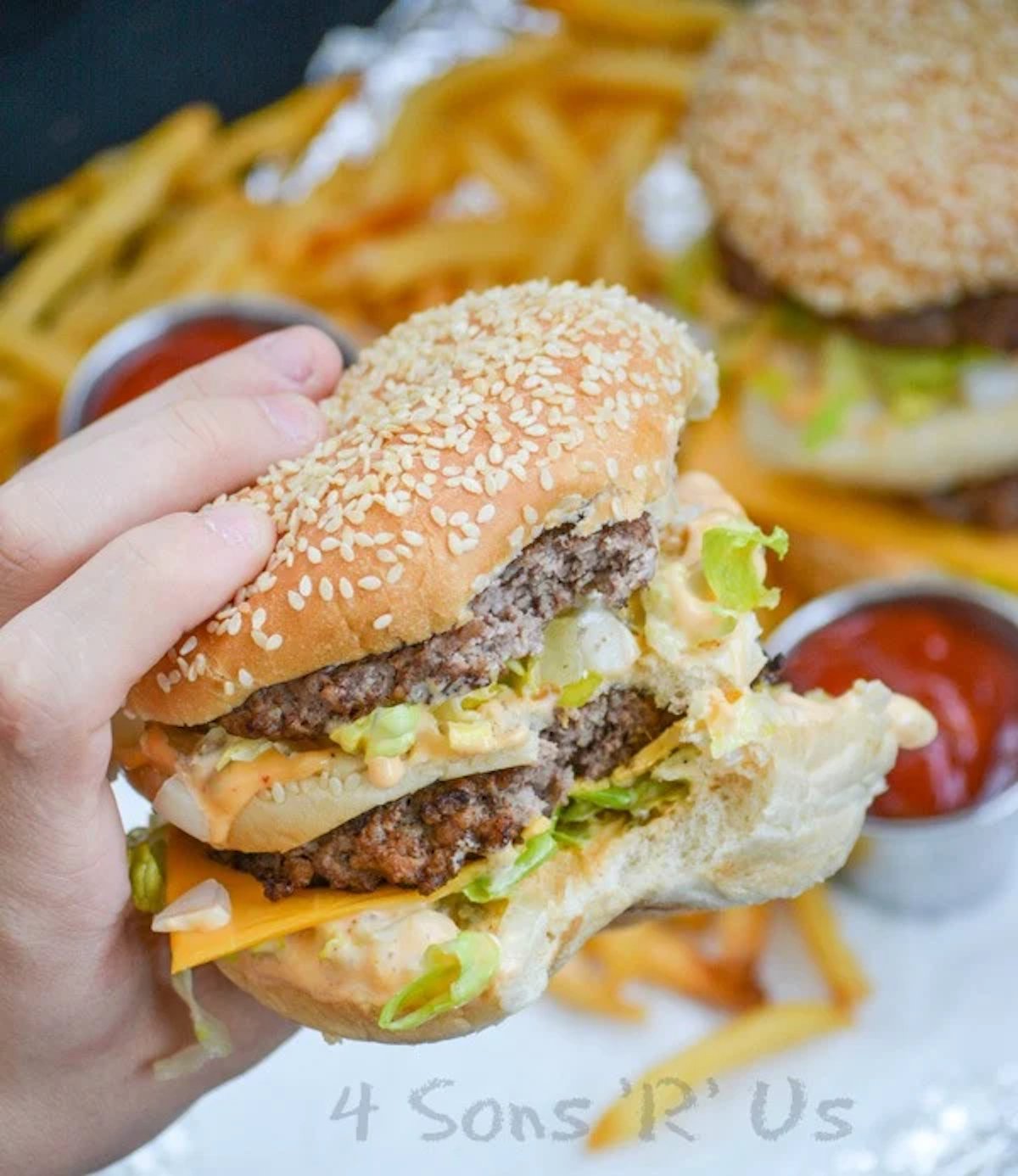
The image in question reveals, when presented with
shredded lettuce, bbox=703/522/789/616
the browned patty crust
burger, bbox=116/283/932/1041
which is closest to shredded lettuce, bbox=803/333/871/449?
the browned patty crust

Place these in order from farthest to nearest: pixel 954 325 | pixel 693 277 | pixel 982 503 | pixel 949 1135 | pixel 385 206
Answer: pixel 385 206 → pixel 693 277 → pixel 982 503 → pixel 954 325 → pixel 949 1135

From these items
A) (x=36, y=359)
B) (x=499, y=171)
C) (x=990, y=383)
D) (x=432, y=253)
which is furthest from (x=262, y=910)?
(x=499, y=171)

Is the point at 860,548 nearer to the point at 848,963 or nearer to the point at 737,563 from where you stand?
the point at 848,963

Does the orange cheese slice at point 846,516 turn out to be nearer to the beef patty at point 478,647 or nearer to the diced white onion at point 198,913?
the beef patty at point 478,647

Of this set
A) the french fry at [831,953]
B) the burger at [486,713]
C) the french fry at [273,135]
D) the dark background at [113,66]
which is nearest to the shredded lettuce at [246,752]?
the burger at [486,713]

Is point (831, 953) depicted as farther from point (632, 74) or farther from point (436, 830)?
point (632, 74)
